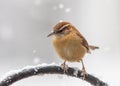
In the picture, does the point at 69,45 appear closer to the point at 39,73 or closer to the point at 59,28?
the point at 59,28

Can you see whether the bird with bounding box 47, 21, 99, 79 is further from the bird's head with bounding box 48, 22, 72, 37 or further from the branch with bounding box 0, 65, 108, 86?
the branch with bounding box 0, 65, 108, 86

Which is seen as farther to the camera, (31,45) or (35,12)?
(35,12)

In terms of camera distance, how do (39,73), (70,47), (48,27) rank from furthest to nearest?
(48,27) → (70,47) → (39,73)

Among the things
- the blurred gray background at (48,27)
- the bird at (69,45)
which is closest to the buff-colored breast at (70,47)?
the bird at (69,45)

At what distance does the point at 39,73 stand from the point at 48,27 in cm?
654

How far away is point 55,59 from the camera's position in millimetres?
8359

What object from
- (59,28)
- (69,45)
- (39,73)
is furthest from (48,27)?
(39,73)

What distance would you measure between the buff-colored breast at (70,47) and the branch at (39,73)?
1.78 feet

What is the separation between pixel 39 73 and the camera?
2.45 m

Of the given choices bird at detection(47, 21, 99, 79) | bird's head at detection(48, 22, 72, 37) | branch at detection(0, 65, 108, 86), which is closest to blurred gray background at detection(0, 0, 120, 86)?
bird at detection(47, 21, 99, 79)

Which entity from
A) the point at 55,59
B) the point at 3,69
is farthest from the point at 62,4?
the point at 3,69

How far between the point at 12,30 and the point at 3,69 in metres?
2.39

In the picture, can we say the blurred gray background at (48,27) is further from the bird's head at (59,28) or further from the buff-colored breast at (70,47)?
the bird's head at (59,28)

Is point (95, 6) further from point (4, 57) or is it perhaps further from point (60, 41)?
point (60, 41)
